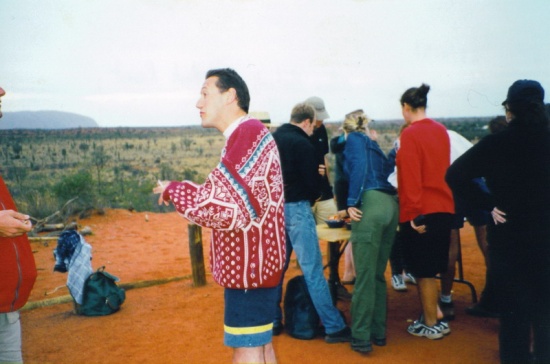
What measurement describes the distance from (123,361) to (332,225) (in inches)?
89.1

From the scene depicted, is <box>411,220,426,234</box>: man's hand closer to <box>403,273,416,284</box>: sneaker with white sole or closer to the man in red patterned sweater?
the man in red patterned sweater

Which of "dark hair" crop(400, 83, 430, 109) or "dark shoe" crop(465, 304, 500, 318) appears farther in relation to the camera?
"dark shoe" crop(465, 304, 500, 318)

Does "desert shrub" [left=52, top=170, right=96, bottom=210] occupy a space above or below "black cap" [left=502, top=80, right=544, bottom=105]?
below

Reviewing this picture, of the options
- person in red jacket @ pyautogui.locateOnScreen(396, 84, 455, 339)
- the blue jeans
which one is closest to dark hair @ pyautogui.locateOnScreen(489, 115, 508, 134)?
person in red jacket @ pyautogui.locateOnScreen(396, 84, 455, 339)

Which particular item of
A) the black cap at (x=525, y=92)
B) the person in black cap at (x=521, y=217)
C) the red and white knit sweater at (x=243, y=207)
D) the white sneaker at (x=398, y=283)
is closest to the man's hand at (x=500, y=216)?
the person in black cap at (x=521, y=217)

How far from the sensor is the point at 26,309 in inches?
215

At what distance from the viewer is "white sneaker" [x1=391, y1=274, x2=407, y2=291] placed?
5.55 m

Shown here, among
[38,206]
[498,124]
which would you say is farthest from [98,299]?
[38,206]

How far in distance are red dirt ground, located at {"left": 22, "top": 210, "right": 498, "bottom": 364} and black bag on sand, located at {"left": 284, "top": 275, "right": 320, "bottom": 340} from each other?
8 centimetres

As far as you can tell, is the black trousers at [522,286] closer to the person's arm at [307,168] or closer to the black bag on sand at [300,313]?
→ the person's arm at [307,168]

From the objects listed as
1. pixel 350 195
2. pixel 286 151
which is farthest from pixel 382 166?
pixel 286 151

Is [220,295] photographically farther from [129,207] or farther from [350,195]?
[129,207]

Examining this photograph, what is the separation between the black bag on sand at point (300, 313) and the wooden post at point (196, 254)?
200cm

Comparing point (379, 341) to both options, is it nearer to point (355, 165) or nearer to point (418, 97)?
point (355, 165)
